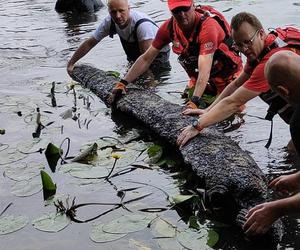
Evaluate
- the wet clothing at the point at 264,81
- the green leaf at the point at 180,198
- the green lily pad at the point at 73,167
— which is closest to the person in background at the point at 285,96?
the green leaf at the point at 180,198

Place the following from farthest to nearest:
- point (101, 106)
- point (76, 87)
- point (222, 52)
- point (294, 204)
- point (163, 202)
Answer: point (76, 87) → point (101, 106) → point (222, 52) → point (163, 202) → point (294, 204)

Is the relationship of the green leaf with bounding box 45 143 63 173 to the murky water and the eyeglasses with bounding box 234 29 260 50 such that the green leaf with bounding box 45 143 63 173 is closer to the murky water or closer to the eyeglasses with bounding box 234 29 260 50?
the murky water

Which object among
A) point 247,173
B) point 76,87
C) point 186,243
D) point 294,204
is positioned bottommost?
point 76,87

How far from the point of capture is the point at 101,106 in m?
6.84

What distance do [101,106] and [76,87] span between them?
100 centimetres

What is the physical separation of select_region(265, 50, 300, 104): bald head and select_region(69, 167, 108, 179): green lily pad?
2080mm

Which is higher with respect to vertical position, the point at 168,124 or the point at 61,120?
the point at 168,124

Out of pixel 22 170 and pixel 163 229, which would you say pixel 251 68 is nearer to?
pixel 163 229

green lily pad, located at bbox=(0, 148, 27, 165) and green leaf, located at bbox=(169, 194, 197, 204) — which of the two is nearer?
green leaf, located at bbox=(169, 194, 197, 204)

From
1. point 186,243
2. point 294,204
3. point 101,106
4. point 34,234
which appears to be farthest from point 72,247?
point 101,106

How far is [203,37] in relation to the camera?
5805 mm

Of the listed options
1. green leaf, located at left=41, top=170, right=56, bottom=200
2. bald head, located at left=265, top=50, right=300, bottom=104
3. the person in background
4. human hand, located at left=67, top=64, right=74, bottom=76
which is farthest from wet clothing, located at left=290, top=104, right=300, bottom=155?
human hand, located at left=67, top=64, right=74, bottom=76

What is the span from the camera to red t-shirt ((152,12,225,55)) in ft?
18.9

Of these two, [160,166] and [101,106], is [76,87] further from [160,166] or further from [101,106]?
[160,166]
